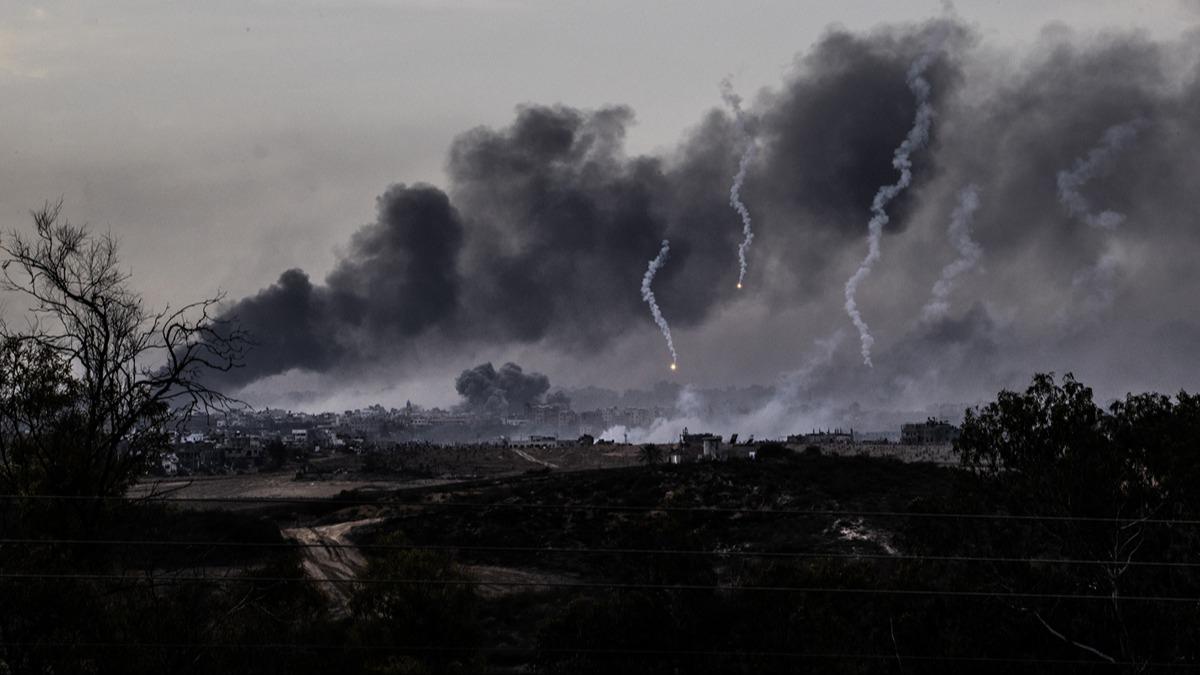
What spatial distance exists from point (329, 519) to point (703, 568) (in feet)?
136

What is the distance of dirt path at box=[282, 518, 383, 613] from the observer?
41741mm

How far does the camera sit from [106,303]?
2202 centimetres

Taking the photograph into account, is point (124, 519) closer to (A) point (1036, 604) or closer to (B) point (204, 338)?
(B) point (204, 338)

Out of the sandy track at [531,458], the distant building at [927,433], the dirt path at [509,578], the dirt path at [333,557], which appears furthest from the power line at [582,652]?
the distant building at [927,433]

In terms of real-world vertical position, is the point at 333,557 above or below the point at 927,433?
below

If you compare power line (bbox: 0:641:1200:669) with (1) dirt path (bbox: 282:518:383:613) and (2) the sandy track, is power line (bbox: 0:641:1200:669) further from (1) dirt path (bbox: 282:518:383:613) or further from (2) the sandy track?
(2) the sandy track

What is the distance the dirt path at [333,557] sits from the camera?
41.7 meters

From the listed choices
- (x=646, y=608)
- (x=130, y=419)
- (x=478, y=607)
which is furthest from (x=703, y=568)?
(x=130, y=419)

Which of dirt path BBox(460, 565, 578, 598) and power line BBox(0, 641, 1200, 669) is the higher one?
power line BBox(0, 641, 1200, 669)

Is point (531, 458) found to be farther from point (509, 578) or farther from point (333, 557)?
point (509, 578)

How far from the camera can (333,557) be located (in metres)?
52.6

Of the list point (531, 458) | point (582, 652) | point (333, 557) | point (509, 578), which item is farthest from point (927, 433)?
point (582, 652)

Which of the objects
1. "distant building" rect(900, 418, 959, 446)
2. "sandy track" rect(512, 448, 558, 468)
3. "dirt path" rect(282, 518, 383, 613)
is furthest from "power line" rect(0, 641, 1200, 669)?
"distant building" rect(900, 418, 959, 446)

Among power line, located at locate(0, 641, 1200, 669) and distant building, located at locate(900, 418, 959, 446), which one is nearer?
power line, located at locate(0, 641, 1200, 669)
